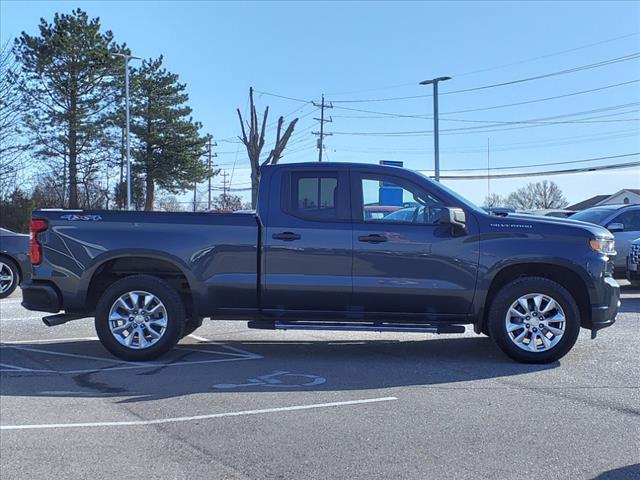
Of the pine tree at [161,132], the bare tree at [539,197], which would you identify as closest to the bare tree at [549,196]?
the bare tree at [539,197]

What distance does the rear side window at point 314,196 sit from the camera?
6863 millimetres

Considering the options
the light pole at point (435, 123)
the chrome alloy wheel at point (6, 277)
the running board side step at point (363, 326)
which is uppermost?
the light pole at point (435, 123)

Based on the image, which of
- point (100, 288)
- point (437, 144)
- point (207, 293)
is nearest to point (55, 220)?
point (100, 288)

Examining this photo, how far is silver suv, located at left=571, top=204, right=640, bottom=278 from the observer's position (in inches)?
493

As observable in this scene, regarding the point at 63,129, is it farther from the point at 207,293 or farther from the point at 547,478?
the point at 547,478

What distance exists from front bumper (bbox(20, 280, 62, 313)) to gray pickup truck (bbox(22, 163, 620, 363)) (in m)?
0.01

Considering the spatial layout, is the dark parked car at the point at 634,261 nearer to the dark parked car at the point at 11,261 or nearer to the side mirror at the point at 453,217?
the side mirror at the point at 453,217

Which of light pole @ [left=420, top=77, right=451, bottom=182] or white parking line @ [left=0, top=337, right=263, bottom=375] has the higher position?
light pole @ [left=420, top=77, right=451, bottom=182]

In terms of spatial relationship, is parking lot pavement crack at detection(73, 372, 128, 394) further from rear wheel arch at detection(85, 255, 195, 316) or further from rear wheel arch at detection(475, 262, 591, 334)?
rear wheel arch at detection(475, 262, 591, 334)

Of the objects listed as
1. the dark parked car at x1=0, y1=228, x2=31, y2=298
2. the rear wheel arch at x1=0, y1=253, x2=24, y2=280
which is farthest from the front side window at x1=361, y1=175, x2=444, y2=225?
the rear wheel arch at x1=0, y1=253, x2=24, y2=280

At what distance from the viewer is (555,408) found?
205 inches

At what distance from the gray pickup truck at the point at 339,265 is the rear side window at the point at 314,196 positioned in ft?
0.04

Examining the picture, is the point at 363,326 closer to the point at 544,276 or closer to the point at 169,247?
the point at 544,276

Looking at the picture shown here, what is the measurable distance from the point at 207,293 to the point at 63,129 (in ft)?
118
